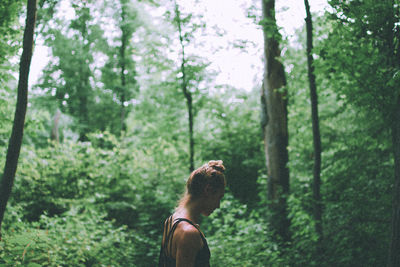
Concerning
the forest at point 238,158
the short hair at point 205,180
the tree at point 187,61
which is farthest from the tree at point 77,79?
the short hair at point 205,180

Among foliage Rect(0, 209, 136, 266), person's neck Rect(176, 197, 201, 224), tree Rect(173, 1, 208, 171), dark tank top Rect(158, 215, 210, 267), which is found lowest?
foliage Rect(0, 209, 136, 266)

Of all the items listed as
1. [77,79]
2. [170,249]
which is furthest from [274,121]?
[77,79]

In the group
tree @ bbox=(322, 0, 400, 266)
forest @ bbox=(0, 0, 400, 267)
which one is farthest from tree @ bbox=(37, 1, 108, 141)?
tree @ bbox=(322, 0, 400, 266)

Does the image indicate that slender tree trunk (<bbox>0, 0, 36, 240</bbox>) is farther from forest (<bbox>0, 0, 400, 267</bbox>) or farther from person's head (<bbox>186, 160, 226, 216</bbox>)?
person's head (<bbox>186, 160, 226, 216</bbox>)

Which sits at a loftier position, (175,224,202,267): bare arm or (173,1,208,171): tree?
(173,1,208,171): tree

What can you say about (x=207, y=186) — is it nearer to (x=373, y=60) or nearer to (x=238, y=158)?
(x=373, y=60)

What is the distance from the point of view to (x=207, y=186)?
196cm

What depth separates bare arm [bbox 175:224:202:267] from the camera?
5.52 ft

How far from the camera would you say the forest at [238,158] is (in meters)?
3.72

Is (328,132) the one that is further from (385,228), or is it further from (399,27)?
(399,27)

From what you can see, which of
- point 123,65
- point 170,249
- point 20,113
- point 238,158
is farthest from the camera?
point 123,65

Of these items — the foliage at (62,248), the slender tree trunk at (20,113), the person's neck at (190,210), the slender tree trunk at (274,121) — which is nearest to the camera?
the person's neck at (190,210)

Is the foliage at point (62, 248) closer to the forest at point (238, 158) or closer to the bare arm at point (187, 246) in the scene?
the forest at point (238, 158)

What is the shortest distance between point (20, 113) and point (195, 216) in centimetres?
302
